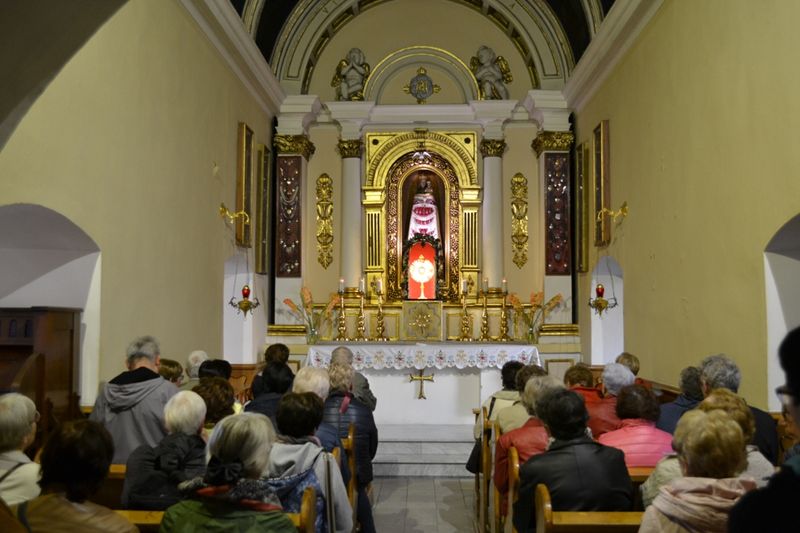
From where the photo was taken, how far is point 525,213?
45.3ft

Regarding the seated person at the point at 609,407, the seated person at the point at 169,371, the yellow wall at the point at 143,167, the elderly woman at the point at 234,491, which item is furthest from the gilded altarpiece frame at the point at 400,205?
the elderly woman at the point at 234,491

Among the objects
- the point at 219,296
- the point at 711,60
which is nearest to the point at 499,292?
the point at 219,296

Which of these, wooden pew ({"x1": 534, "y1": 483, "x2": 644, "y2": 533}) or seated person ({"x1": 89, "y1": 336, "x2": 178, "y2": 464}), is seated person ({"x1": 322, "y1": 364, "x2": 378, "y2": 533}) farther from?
wooden pew ({"x1": 534, "y1": 483, "x2": 644, "y2": 533})

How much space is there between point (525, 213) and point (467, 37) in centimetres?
330

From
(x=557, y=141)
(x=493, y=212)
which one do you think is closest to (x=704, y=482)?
(x=557, y=141)

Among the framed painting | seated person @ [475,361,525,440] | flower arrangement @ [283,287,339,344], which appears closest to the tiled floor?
seated person @ [475,361,525,440]

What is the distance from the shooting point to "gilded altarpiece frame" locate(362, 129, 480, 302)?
1374 centimetres

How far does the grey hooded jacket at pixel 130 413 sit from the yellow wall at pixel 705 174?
177 inches

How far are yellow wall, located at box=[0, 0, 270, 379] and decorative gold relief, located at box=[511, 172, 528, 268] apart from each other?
Result: 17.5 feet

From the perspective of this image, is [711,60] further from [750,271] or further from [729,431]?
[729,431]

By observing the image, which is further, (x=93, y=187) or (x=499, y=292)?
(x=499, y=292)

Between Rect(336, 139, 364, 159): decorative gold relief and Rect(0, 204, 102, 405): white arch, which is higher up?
Rect(336, 139, 364, 159): decorative gold relief

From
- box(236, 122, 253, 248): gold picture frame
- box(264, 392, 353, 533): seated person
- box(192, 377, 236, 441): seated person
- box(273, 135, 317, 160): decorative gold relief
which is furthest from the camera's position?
box(273, 135, 317, 160): decorative gold relief

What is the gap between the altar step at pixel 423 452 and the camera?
349 inches
